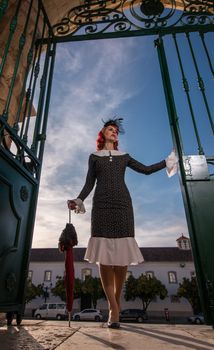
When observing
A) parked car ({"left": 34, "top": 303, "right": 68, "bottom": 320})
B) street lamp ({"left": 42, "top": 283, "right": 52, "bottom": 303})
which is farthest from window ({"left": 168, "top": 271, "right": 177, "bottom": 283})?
street lamp ({"left": 42, "top": 283, "right": 52, "bottom": 303})

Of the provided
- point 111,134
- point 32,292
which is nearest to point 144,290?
point 32,292

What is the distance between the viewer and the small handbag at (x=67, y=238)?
237cm

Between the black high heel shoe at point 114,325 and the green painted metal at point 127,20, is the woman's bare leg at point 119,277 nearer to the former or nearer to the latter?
the black high heel shoe at point 114,325

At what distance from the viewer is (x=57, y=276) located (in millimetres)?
Result: 34969

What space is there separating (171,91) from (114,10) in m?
2.13

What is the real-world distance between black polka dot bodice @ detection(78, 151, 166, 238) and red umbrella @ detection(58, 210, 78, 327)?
231 mm

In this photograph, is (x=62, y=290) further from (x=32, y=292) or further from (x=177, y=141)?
(x=177, y=141)

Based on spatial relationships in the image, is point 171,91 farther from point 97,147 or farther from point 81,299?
point 81,299

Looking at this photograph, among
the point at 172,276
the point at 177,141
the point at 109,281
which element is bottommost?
the point at 109,281

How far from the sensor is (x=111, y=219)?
8.25 feet

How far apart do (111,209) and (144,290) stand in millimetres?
32362

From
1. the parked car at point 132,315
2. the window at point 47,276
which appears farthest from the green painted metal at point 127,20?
the window at point 47,276

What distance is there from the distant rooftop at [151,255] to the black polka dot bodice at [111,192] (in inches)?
1412

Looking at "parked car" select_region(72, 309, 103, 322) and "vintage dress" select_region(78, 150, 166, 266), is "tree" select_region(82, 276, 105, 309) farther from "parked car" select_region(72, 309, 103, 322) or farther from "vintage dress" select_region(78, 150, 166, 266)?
"vintage dress" select_region(78, 150, 166, 266)
